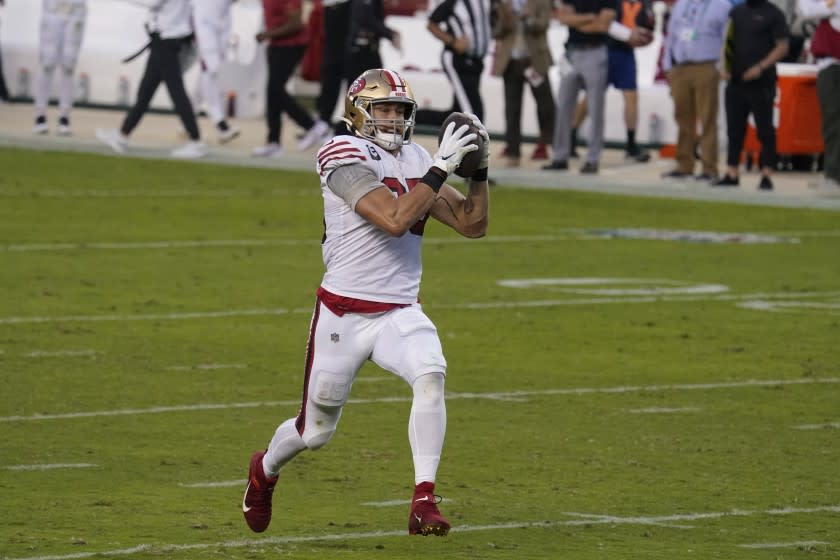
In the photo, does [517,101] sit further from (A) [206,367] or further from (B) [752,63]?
(A) [206,367]

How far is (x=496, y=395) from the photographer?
10.8 meters

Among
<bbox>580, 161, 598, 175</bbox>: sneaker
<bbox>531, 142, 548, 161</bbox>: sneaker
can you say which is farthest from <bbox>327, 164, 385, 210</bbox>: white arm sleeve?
<bbox>531, 142, 548, 161</bbox>: sneaker

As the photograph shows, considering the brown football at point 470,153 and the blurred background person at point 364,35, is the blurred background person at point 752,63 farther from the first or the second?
the brown football at point 470,153

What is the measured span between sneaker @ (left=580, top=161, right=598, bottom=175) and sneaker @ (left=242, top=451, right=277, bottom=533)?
50.1ft

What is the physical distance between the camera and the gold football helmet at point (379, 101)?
7.58 meters

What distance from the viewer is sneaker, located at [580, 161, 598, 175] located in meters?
22.6

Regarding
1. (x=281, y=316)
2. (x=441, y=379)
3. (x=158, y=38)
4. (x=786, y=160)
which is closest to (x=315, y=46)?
(x=158, y=38)

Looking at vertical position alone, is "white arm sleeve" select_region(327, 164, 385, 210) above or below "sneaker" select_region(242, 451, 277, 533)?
above

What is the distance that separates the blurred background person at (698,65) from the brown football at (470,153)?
13.9 metres

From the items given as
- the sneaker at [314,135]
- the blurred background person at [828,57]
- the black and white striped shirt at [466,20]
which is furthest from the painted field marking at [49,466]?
the sneaker at [314,135]

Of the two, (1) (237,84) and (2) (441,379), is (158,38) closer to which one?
(1) (237,84)

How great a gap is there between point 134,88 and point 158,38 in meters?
8.81

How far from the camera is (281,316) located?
13172 millimetres

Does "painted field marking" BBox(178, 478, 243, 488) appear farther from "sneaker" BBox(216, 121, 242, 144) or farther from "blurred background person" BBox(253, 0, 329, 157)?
"sneaker" BBox(216, 121, 242, 144)
